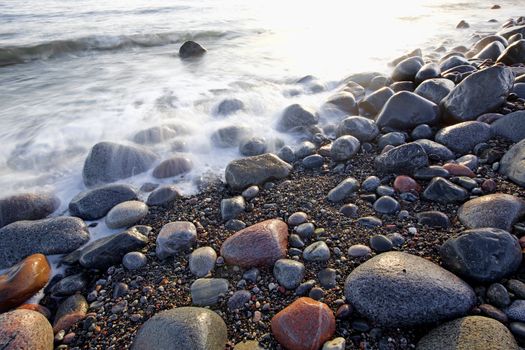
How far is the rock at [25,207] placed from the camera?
2760mm

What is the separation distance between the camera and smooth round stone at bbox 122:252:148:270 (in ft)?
7.38

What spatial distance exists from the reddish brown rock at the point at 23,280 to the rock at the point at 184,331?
35.7 inches

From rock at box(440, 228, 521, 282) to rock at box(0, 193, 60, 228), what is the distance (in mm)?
3033

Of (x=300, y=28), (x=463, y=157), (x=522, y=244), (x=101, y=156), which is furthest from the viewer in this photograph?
(x=300, y=28)

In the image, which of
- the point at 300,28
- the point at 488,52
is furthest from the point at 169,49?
the point at 488,52

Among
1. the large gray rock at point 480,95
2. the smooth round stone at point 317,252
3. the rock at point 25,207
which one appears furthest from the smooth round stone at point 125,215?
the large gray rock at point 480,95

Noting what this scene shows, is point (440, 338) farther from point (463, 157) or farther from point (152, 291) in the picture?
point (463, 157)

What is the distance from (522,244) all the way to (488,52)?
15.8 ft

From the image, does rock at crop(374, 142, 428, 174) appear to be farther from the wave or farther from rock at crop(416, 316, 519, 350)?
the wave

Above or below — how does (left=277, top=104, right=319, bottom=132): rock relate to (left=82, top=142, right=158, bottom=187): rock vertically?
above

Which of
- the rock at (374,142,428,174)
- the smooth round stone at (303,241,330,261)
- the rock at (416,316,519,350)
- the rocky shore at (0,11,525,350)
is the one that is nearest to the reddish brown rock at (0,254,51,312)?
the rocky shore at (0,11,525,350)

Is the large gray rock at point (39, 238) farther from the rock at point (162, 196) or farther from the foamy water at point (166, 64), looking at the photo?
the rock at point (162, 196)

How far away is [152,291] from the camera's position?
206cm

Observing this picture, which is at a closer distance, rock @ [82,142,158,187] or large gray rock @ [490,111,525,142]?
large gray rock @ [490,111,525,142]
